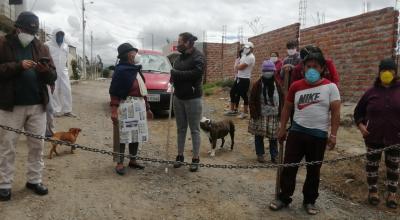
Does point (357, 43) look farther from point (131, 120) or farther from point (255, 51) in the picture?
point (255, 51)

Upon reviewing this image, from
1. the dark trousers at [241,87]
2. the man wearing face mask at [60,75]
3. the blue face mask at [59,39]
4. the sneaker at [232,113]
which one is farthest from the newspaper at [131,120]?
the sneaker at [232,113]

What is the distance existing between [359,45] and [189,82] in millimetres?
4701

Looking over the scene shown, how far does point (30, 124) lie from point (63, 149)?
253 cm

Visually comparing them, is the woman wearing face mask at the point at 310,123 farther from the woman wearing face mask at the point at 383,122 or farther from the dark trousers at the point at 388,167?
the dark trousers at the point at 388,167

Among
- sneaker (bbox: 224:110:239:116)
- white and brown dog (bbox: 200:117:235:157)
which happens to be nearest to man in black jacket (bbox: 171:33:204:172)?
white and brown dog (bbox: 200:117:235:157)

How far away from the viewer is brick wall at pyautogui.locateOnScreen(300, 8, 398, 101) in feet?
26.5

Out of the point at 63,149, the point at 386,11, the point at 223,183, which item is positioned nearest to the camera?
the point at 223,183

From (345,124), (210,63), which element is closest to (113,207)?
(345,124)

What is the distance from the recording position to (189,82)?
5.76 meters

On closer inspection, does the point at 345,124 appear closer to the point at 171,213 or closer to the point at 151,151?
the point at 151,151

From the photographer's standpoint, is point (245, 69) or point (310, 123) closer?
point (310, 123)

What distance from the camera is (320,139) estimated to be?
14.6 feet

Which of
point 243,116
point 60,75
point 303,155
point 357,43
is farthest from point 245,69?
point 303,155

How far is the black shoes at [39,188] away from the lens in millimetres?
4723
